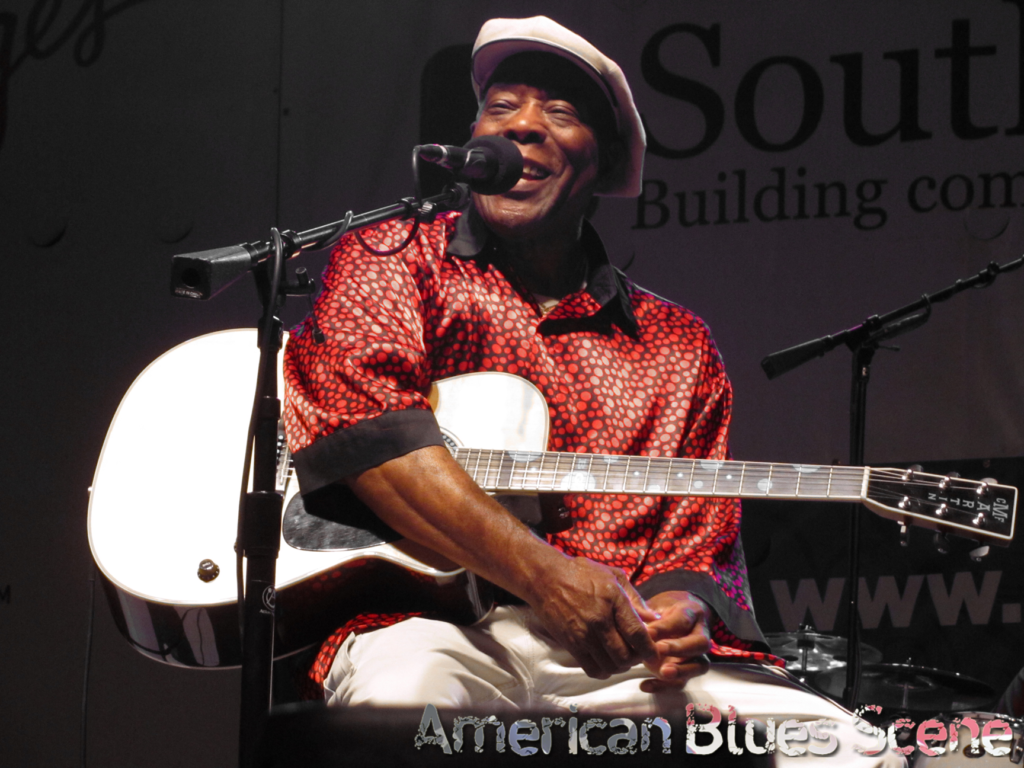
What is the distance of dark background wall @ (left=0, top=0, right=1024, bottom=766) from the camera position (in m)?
2.94

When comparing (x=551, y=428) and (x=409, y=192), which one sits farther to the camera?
(x=409, y=192)

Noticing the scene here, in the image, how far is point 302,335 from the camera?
7.30 ft

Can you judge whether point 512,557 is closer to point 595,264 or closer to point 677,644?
point 677,644

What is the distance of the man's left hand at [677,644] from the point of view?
6.27 feet

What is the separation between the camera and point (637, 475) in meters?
2.16

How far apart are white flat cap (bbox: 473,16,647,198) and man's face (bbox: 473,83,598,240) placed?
133 millimetres

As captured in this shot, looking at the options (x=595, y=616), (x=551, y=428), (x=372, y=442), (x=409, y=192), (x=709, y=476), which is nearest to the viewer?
(x=595, y=616)

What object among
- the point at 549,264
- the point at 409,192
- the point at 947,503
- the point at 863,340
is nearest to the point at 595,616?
the point at 947,503

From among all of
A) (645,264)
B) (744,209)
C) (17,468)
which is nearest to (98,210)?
(17,468)

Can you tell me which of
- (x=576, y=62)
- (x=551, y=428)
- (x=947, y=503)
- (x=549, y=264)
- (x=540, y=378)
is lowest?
(x=947, y=503)

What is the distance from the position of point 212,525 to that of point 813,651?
1.57 metres

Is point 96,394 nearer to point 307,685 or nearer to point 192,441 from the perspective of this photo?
point 192,441

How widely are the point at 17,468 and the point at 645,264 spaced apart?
7.44 ft

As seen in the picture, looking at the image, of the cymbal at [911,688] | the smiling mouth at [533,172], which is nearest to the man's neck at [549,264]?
the smiling mouth at [533,172]
